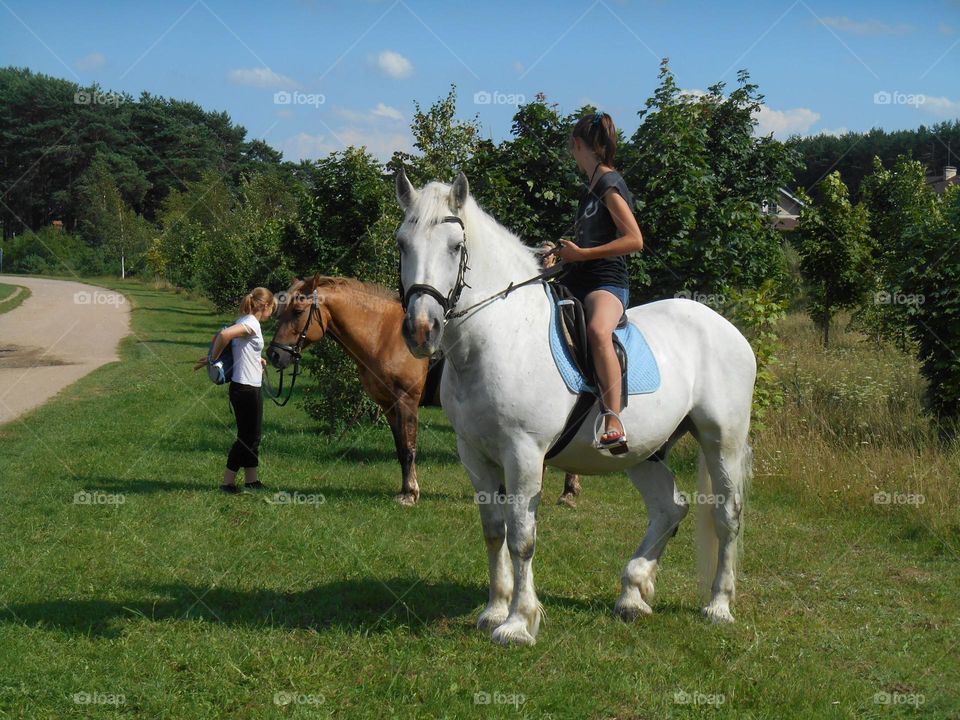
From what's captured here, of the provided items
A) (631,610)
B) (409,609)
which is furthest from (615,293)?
(409,609)

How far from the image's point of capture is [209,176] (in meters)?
54.0

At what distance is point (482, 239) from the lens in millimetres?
4742

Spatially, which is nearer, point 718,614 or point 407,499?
point 718,614

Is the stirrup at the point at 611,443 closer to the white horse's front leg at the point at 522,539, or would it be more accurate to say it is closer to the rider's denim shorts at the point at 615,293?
the white horse's front leg at the point at 522,539

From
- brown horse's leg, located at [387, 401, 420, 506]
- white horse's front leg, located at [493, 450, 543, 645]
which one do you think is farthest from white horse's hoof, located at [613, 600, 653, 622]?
brown horse's leg, located at [387, 401, 420, 506]

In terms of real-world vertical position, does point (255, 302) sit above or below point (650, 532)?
above

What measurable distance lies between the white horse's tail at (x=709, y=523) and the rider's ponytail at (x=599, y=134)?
7.09ft

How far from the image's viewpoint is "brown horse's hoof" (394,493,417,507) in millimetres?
8508

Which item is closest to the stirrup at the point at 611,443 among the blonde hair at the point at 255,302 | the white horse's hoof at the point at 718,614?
the white horse's hoof at the point at 718,614

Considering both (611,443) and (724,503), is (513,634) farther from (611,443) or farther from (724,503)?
(724,503)

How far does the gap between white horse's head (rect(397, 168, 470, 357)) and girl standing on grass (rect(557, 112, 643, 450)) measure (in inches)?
26.6

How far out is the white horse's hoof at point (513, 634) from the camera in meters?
4.69

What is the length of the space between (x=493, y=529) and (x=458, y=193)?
200cm

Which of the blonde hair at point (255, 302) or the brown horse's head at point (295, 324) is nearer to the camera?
the brown horse's head at point (295, 324)
